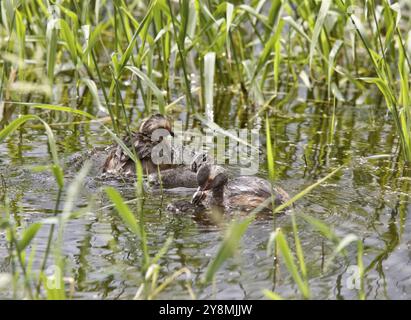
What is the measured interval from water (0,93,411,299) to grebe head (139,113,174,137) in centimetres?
46

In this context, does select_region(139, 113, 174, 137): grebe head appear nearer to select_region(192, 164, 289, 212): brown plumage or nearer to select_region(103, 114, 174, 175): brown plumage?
select_region(103, 114, 174, 175): brown plumage

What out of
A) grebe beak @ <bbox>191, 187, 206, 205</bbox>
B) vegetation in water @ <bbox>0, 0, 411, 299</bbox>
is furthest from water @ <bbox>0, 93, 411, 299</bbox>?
grebe beak @ <bbox>191, 187, 206, 205</bbox>

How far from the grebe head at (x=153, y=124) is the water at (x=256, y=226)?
46 cm

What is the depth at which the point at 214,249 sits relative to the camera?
181 inches

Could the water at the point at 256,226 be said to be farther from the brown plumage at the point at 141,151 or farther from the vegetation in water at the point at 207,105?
the brown plumage at the point at 141,151

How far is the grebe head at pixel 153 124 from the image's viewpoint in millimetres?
6504

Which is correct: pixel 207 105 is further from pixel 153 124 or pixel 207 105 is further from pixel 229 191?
pixel 229 191

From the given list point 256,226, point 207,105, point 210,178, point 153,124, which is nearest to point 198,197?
point 210,178

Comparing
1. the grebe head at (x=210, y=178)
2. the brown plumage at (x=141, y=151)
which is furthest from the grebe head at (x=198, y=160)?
the grebe head at (x=210, y=178)

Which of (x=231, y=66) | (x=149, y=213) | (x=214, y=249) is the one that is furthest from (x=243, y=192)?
(x=231, y=66)

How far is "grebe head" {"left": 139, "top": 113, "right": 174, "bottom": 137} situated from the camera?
21.3 ft

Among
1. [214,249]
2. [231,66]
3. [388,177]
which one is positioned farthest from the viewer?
[231,66]

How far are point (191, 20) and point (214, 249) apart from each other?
9.11 feet
